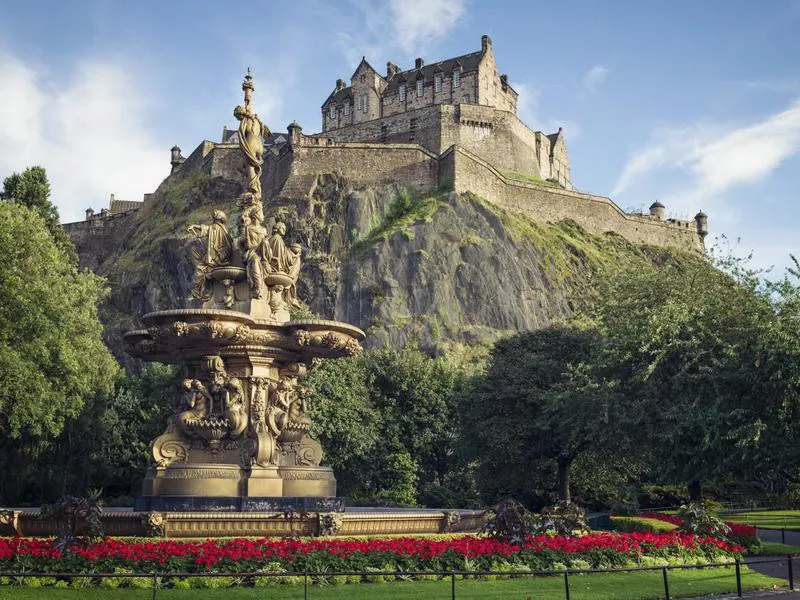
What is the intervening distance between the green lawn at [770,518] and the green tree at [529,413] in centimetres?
767

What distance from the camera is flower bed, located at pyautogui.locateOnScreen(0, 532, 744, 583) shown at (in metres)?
12.8

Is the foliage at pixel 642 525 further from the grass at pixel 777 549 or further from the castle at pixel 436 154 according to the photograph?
the castle at pixel 436 154

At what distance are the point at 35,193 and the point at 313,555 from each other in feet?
123

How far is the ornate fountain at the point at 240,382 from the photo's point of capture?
56.6ft

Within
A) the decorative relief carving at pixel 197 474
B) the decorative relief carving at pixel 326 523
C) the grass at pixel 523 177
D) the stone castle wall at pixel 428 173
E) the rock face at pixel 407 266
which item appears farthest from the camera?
the grass at pixel 523 177

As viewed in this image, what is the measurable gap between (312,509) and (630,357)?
1621cm

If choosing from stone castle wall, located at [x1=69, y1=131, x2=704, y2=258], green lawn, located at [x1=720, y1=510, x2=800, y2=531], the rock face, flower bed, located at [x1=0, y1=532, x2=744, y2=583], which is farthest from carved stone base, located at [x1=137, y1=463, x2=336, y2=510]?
stone castle wall, located at [x1=69, y1=131, x2=704, y2=258]

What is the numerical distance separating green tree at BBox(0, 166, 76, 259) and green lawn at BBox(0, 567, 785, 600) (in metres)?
34.7

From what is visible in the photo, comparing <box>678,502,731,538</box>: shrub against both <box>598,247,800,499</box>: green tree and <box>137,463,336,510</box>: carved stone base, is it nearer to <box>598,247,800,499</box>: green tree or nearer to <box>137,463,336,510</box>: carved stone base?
<box>598,247,800,499</box>: green tree

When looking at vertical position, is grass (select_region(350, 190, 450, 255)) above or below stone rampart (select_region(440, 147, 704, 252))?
below

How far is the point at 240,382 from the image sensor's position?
18.2 m

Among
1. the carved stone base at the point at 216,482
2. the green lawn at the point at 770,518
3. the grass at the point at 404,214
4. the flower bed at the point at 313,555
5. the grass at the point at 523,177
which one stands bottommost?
the green lawn at the point at 770,518

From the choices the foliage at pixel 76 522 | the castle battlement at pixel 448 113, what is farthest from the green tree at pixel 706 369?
the castle battlement at pixel 448 113

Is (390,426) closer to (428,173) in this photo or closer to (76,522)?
(76,522)
